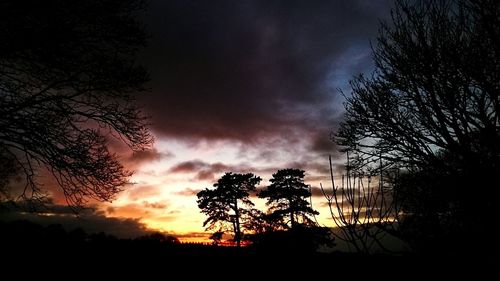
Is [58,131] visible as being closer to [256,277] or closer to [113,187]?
[113,187]

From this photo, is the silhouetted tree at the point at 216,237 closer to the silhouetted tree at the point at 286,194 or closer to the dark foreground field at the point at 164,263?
the silhouetted tree at the point at 286,194

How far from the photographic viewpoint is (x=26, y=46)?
654 centimetres

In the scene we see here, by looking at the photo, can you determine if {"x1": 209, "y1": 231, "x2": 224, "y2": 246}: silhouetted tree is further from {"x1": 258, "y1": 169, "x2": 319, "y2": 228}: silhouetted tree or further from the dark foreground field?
the dark foreground field

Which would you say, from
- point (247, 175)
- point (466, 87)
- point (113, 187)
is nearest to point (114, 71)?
point (113, 187)

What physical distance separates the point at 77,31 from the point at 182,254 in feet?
17.9

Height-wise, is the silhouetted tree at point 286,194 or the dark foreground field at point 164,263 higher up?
the silhouetted tree at point 286,194

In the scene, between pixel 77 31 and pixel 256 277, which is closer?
pixel 256 277

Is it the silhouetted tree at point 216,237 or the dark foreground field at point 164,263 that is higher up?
the silhouetted tree at point 216,237

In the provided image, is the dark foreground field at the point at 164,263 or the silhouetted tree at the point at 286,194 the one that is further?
the silhouetted tree at the point at 286,194

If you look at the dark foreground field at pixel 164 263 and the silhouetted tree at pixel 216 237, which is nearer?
the dark foreground field at pixel 164 263

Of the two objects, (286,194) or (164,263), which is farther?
(286,194)

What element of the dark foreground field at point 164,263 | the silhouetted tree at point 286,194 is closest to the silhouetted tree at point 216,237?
the silhouetted tree at point 286,194

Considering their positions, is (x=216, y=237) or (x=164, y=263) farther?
(x=216, y=237)

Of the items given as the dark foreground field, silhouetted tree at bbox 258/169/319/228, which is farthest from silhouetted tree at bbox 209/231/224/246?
the dark foreground field
